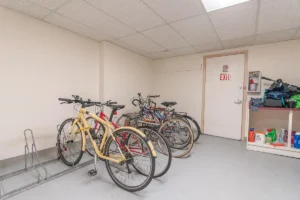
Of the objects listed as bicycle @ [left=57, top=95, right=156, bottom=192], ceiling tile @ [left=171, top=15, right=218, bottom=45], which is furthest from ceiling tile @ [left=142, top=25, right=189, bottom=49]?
bicycle @ [left=57, top=95, right=156, bottom=192]

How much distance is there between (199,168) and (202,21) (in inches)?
87.2

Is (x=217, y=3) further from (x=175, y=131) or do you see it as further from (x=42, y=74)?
(x=42, y=74)

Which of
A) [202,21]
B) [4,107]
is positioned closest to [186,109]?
[202,21]

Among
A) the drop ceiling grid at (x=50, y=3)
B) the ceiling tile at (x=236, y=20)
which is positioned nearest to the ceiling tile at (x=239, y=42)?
the ceiling tile at (x=236, y=20)

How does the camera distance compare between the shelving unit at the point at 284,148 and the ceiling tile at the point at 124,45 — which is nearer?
the shelving unit at the point at 284,148

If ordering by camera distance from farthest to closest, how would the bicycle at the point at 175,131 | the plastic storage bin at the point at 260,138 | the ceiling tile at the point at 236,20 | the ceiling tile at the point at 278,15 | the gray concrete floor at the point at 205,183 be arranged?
1. the plastic storage bin at the point at 260,138
2. the bicycle at the point at 175,131
3. the ceiling tile at the point at 236,20
4. the ceiling tile at the point at 278,15
5. the gray concrete floor at the point at 205,183

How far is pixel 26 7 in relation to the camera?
1987mm

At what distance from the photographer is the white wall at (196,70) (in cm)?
296

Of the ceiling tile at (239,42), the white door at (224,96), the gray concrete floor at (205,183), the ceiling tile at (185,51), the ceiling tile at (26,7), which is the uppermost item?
the ceiling tile at (185,51)

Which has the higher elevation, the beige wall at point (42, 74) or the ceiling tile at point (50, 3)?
the ceiling tile at point (50, 3)

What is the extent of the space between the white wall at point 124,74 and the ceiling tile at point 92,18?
0.67 meters

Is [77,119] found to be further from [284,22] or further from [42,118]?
[284,22]

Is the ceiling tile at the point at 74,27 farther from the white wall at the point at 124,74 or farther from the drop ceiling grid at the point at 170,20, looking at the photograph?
the white wall at the point at 124,74

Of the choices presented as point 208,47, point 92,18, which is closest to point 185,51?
point 208,47
